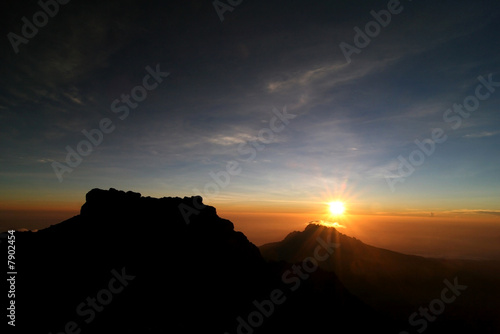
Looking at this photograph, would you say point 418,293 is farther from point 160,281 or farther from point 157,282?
point 157,282

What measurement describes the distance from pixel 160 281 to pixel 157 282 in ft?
1.80

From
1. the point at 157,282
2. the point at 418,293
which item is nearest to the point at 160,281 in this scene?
the point at 157,282

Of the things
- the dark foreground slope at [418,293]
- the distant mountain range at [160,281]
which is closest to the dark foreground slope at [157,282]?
the distant mountain range at [160,281]

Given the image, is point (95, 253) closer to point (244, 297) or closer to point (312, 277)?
point (244, 297)

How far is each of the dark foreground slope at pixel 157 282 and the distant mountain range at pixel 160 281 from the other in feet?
0.53

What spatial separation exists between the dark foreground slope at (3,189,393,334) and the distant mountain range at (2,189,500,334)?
0.53ft

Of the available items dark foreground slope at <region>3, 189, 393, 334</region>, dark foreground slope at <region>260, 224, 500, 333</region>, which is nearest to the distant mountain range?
dark foreground slope at <region>3, 189, 393, 334</region>

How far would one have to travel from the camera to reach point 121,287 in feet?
123

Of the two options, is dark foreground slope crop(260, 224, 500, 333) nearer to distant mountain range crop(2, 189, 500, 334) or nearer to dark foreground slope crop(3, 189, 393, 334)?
distant mountain range crop(2, 189, 500, 334)

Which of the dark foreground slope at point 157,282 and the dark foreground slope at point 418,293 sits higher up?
the dark foreground slope at point 157,282

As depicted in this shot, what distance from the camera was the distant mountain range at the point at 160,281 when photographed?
110 ft

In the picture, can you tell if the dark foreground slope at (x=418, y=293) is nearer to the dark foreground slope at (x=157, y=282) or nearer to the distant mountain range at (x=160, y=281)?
the distant mountain range at (x=160, y=281)

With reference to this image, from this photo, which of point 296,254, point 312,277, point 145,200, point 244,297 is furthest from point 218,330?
point 296,254

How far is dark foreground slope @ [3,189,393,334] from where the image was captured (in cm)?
3347
